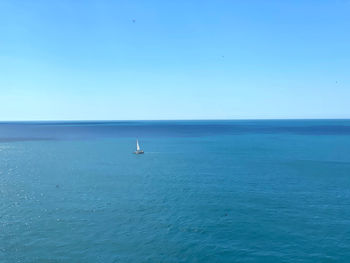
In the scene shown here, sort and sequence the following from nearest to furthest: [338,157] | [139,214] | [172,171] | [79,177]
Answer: [139,214] < [79,177] < [172,171] < [338,157]

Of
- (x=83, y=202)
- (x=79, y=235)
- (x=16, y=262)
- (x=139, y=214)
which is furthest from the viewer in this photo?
(x=83, y=202)

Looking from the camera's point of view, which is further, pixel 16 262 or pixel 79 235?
pixel 79 235

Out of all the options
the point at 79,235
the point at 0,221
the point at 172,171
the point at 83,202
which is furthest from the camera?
the point at 172,171

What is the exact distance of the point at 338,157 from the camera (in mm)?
87438

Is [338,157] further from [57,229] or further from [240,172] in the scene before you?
[57,229]

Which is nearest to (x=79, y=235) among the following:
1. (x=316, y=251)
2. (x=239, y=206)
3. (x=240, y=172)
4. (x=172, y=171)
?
(x=239, y=206)

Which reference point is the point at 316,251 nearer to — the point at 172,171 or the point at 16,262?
the point at 16,262

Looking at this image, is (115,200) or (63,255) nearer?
(63,255)

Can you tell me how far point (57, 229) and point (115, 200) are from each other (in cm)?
1292

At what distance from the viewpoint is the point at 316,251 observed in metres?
30.6

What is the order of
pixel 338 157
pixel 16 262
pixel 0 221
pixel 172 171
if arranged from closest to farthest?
1. pixel 16 262
2. pixel 0 221
3. pixel 172 171
4. pixel 338 157

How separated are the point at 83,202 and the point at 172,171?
29782 mm

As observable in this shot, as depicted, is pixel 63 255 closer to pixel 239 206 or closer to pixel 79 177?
pixel 239 206

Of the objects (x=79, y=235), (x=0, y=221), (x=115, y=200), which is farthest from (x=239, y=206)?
(x=0, y=221)
